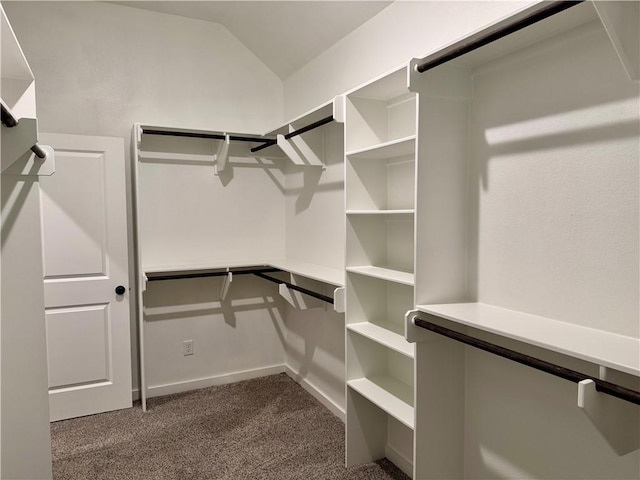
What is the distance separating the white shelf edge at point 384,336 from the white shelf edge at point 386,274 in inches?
11.4

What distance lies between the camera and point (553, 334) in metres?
1.38

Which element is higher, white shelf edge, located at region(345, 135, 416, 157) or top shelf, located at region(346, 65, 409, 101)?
top shelf, located at region(346, 65, 409, 101)

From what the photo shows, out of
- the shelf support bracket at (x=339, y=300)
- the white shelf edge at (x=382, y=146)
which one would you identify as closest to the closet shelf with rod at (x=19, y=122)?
the white shelf edge at (x=382, y=146)

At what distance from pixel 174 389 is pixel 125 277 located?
950mm

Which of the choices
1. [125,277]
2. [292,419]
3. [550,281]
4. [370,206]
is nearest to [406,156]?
[370,206]

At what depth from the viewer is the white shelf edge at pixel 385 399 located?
1.98 metres

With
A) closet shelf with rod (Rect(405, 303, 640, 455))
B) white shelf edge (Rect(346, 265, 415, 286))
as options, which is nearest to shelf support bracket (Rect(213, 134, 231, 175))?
white shelf edge (Rect(346, 265, 415, 286))

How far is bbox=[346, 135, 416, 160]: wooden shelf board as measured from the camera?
188cm

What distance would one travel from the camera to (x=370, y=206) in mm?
2328

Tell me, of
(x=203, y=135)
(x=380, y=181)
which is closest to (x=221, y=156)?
(x=203, y=135)

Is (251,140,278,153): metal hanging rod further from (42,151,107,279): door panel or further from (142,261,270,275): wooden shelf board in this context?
(42,151,107,279): door panel

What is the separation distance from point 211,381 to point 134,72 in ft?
7.86

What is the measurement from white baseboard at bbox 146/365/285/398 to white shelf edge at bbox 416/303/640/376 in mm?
2286

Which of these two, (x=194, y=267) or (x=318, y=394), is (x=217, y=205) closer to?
(x=194, y=267)
